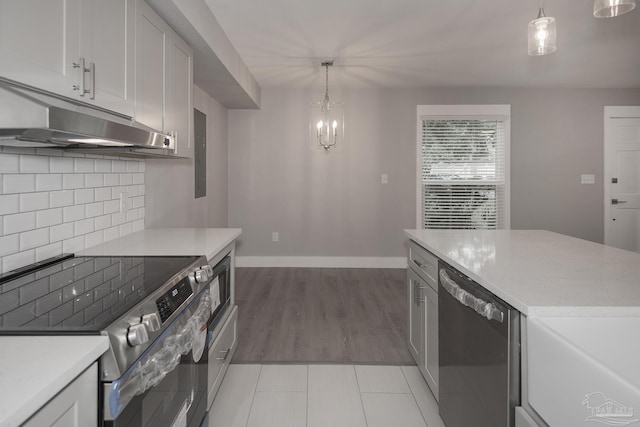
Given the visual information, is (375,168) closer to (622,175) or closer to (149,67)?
(622,175)

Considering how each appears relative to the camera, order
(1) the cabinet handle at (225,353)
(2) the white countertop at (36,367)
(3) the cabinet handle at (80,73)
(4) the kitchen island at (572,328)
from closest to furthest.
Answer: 1. (2) the white countertop at (36,367)
2. (4) the kitchen island at (572,328)
3. (3) the cabinet handle at (80,73)
4. (1) the cabinet handle at (225,353)

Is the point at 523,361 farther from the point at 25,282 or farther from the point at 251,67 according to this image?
the point at 251,67

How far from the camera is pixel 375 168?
531 cm

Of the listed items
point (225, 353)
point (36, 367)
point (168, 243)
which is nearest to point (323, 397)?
point (225, 353)

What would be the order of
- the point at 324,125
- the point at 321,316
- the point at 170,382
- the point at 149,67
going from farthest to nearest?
the point at 324,125 → the point at 321,316 → the point at 149,67 → the point at 170,382

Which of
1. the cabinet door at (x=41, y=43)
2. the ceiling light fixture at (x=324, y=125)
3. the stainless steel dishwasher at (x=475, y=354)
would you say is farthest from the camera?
the ceiling light fixture at (x=324, y=125)

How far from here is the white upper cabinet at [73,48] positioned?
1061mm

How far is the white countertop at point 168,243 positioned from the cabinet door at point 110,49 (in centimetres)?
64

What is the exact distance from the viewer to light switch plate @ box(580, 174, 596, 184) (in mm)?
5273

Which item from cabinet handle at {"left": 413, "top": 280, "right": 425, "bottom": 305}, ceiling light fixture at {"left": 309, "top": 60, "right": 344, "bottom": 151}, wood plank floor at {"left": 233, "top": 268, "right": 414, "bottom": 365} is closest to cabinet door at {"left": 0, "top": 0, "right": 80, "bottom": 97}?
cabinet handle at {"left": 413, "top": 280, "right": 425, "bottom": 305}

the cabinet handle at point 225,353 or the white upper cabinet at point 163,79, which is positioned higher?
the white upper cabinet at point 163,79

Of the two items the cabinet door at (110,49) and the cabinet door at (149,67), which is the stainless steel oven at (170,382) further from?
the cabinet door at (149,67)

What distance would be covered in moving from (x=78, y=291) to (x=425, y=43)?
3.41 metres

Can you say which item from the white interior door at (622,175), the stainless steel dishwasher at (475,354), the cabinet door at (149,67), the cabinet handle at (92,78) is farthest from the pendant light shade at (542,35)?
the white interior door at (622,175)
